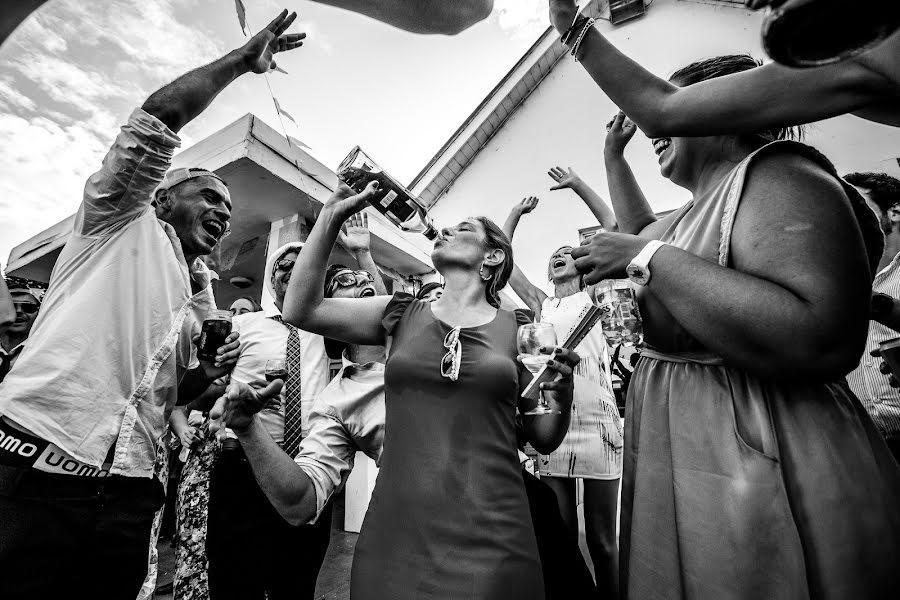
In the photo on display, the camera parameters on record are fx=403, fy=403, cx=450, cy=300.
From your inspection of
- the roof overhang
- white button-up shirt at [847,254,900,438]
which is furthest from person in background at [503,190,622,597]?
the roof overhang

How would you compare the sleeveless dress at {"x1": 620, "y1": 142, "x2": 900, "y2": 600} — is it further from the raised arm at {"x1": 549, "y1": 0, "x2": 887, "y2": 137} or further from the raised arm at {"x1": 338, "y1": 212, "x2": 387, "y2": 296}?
the raised arm at {"x1": 338, "y1": 212, "x2": 387, "y2": 296}

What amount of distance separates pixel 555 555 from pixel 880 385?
201cm

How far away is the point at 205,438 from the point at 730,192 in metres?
2.64

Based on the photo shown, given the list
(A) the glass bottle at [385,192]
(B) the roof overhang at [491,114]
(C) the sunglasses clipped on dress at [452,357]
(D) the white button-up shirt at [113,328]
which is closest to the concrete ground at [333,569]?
(D) the white button-up shirt at [113,328]

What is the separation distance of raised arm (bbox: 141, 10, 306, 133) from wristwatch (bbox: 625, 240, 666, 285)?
5.53ft

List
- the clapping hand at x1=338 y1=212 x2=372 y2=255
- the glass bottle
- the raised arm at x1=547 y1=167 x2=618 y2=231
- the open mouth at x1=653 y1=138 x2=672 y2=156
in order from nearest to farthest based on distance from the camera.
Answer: the open mouth at x1=653 y1=138 x2=672 y2=156
the glass bottle
the raised arm at x1=547 y1=167 x2=618 y2=231
the clapping hand at x1=338 y1=212 x2=372 y2=255

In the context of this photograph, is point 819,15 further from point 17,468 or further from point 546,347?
point 17,468

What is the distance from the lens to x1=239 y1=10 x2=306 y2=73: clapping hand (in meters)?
1.72

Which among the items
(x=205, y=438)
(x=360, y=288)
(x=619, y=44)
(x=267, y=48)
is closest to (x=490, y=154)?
(x=619, y=44)

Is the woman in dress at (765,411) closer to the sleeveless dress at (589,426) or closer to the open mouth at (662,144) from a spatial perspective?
the open mouth at (662,144)

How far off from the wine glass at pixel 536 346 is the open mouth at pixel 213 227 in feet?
5.58

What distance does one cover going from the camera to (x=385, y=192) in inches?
84.3

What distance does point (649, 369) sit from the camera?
1.11 metres

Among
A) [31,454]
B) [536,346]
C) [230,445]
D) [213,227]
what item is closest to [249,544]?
[230,445]
